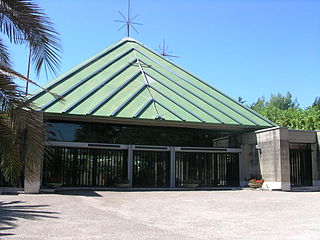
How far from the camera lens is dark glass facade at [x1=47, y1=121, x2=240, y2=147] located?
19766mm

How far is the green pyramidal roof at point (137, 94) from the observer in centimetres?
1867

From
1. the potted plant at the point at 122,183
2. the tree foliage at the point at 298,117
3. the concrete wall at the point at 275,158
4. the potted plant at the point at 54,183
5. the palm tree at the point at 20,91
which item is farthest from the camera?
the tree foliage at the point at 298,117

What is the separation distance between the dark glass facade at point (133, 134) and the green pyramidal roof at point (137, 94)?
168 centimetres

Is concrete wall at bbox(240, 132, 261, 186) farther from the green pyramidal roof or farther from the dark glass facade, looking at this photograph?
the green pyramidal roof

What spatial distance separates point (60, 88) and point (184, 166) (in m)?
8.84

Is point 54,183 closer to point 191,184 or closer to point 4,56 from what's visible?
point 191,184

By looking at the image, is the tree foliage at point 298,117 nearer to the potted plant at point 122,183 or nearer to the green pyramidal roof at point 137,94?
the green pyramidal roof at point 137,94

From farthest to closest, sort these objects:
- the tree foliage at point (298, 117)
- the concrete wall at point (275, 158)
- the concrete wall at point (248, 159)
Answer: the tree foliage at point (298, 117), the concrete wall at point (248, 159), the concrete wall at point (275, 158)

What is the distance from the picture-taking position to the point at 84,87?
20359 millimetres

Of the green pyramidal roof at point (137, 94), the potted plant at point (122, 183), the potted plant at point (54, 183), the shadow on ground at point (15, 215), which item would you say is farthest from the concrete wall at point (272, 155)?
the shadow on ground at point (15, 215)

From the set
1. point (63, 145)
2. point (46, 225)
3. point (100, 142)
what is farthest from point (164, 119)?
point (46, 225)

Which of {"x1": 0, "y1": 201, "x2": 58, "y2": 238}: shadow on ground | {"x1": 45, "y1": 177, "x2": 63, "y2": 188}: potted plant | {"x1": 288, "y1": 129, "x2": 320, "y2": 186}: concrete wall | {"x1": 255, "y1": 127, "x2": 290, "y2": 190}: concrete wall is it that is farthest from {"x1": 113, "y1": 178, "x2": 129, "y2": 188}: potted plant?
{"x1": 288, "y1": 129, "x2": 320, "y2": 186}: concrete wall

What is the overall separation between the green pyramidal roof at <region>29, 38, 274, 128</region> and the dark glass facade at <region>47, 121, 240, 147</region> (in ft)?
5.52

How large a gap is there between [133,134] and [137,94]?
2.44 meters
